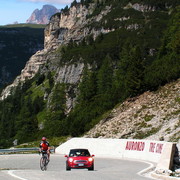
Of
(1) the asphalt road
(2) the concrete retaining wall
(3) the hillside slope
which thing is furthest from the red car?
(3) the hillside slope

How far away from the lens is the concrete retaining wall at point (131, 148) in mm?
26163

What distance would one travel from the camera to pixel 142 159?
36.0m

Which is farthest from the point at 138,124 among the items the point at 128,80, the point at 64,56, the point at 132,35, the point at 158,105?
the point at 64,56

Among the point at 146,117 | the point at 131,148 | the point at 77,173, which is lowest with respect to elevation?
the point at 77,173

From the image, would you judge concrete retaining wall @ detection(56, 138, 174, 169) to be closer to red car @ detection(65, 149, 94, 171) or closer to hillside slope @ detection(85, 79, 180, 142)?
red car @ detection(65, 149, 94, 171)

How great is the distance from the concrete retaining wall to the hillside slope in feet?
32.5

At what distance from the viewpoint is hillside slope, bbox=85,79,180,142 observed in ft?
191

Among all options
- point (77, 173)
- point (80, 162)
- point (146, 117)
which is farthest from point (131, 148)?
point (146, 117)

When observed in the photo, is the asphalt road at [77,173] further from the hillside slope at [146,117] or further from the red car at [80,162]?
the hillside slope at [146,117]

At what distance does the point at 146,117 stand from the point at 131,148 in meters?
27.0

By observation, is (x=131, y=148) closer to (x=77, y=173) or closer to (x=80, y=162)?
(x=80, y=162)

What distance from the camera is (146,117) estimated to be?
6488cm

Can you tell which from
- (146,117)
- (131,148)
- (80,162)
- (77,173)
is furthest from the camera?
(146,117)

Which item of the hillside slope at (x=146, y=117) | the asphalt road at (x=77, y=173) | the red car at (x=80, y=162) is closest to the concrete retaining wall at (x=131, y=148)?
the asphalt road at (x=77, y=173)
